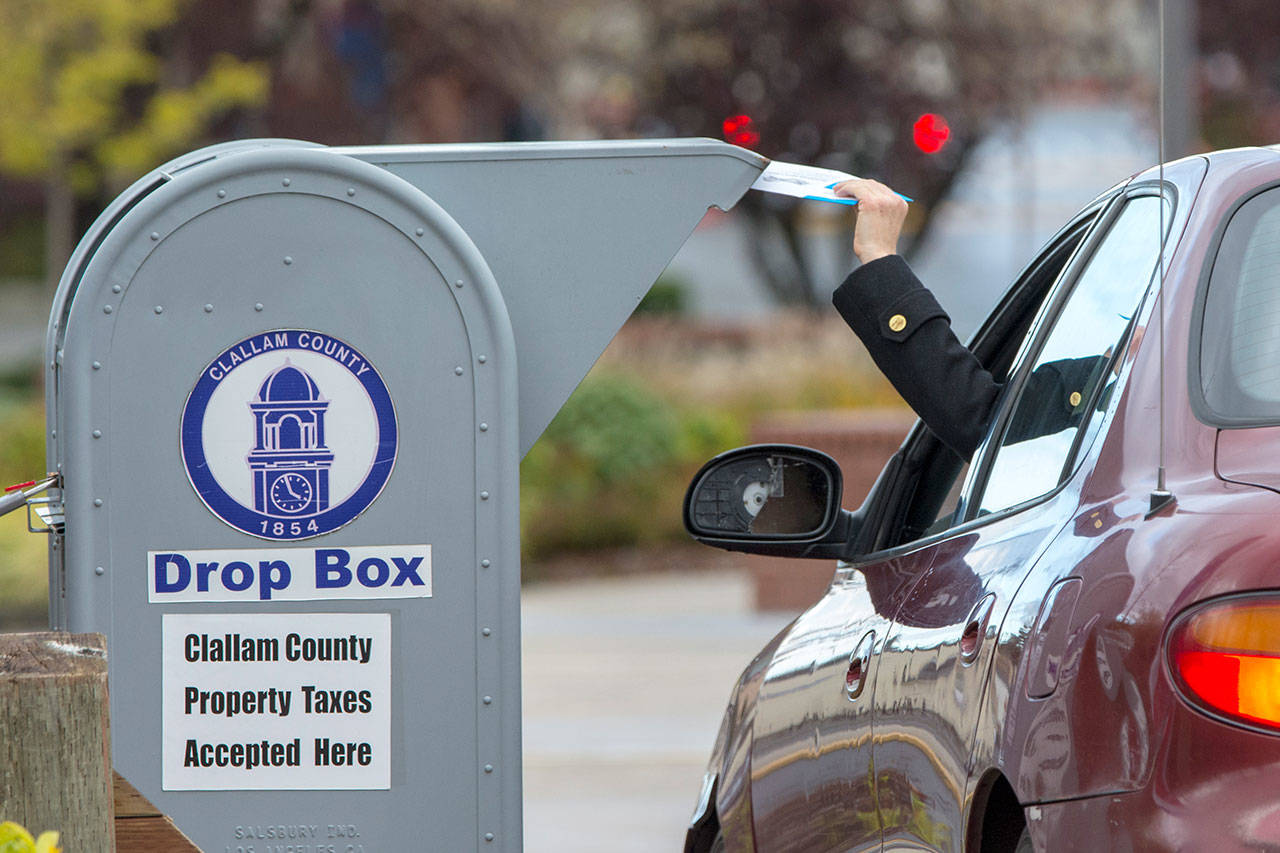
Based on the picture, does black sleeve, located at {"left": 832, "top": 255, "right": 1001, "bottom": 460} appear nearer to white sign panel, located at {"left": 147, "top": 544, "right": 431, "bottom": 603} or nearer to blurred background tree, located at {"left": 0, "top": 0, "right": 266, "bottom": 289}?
white sign panel, located at {"left": 147, "top": 544, "right": 431, "bottom": 603}

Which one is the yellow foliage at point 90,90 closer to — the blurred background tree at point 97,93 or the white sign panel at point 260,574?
the blurred background tree at point 97,93

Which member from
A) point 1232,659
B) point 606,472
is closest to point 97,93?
point 606,472

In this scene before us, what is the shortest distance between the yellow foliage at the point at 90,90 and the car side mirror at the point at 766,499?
15402 millimetres

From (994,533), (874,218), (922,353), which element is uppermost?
(874,218)

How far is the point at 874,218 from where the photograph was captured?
308cm

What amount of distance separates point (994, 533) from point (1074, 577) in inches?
17.6

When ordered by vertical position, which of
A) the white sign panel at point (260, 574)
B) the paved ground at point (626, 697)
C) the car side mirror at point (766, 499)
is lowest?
the paved ground at point (626, 697)

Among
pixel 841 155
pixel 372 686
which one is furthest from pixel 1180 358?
pixel 841 155

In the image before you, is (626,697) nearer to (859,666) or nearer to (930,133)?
(930,133)

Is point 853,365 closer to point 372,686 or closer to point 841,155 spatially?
point 841,155

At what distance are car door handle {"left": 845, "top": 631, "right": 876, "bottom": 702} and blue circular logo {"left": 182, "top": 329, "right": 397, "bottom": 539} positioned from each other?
2.72 feet

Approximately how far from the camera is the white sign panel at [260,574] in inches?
117

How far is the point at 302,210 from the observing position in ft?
9.83

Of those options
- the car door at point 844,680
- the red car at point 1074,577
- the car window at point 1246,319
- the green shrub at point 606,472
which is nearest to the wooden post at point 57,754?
the red car at point 1074,577
